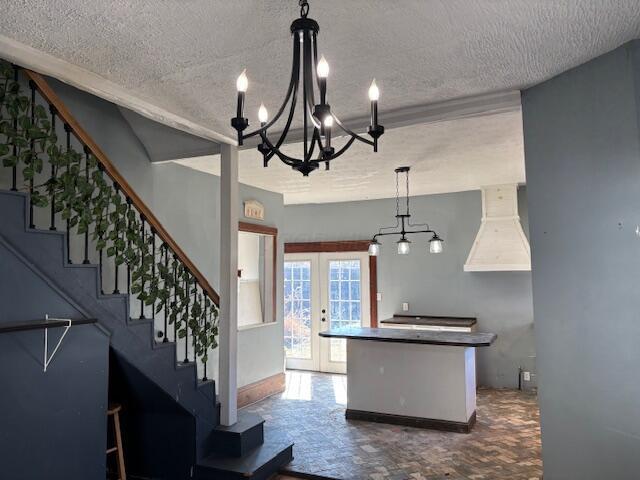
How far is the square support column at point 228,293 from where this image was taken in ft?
11.9

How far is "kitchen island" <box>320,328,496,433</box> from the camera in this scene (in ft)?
14.7

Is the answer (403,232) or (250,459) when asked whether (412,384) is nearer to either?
(403,232)

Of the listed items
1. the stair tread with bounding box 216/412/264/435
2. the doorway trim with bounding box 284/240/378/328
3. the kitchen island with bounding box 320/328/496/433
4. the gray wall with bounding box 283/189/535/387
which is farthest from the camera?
the doorway trim with bounding box 284/240/378/328

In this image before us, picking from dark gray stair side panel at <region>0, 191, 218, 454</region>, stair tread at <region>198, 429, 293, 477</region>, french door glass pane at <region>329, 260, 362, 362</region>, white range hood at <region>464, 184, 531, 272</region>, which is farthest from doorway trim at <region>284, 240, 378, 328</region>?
dark gray stair side panel at <region>0, 191, 218, 454</region>

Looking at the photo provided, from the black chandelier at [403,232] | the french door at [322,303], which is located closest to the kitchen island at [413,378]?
the black chandelier at [403,232]

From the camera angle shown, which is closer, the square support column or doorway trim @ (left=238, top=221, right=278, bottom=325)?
the square support column

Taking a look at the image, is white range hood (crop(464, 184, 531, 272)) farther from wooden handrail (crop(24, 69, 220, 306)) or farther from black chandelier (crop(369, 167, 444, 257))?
wooden handrail (crop(24, 69, 220, 306))

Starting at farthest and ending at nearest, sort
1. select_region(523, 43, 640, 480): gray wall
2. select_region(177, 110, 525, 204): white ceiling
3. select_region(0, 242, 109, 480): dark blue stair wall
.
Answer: select_region(177, 110, 525, 204): white ceiling
select_region(0, 242, 109, 480): dark blue stair wall
select_region(523, 43, 640, 480): gray wall

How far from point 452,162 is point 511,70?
2.23 m

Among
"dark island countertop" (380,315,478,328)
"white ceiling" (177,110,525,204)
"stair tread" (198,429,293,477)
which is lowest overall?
"stair tread" (198,429,293,477)

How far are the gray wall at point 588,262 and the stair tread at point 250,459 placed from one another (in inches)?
77.6

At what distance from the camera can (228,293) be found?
367 cm

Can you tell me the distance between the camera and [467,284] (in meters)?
6.39

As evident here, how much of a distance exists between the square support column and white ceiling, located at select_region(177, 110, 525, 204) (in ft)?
1.82
